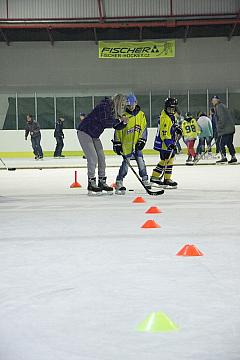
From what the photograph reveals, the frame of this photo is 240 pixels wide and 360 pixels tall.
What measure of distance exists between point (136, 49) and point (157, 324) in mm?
27818

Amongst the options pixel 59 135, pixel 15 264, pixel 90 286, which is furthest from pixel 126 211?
pixel 59 135

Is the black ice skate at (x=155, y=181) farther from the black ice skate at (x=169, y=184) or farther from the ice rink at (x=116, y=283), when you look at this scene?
the ice rink at (x=116, y=283)

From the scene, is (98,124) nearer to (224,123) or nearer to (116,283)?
(116,283)

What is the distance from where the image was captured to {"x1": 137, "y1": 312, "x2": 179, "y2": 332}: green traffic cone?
2906 millimetres

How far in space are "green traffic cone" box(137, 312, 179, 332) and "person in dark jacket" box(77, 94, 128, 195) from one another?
20.9 feet

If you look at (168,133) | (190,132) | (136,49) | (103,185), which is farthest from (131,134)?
(136,49)

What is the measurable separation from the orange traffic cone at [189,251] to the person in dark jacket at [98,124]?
4.56 m

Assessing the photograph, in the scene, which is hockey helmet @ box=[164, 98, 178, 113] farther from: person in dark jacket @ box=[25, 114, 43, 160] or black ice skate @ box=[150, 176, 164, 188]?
person in dark jacket @ box=[25, 114, 43, 160]

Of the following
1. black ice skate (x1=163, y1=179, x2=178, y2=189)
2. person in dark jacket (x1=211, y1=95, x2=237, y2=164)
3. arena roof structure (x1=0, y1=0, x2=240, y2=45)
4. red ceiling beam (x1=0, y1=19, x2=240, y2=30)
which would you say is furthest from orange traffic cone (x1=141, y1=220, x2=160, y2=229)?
arena roof structure (x1=0, y1=0, x2=240, y2=45)

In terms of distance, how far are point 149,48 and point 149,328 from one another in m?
27.9

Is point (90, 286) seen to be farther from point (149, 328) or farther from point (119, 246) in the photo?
point (119, 246)

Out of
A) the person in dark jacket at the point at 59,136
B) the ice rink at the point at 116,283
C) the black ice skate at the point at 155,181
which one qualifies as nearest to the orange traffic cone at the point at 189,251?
the ice rink at the point at 116,283

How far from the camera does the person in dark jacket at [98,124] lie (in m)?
9.23

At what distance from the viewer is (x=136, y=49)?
98.9 ft
